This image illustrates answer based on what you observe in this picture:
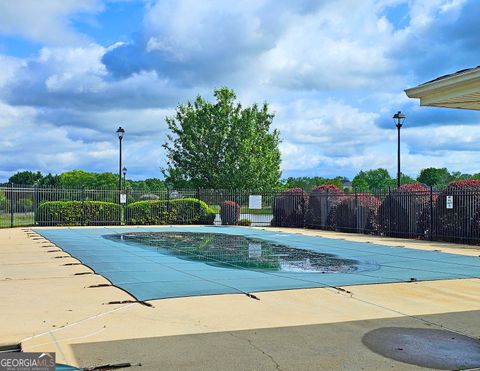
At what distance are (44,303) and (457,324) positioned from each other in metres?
5.74

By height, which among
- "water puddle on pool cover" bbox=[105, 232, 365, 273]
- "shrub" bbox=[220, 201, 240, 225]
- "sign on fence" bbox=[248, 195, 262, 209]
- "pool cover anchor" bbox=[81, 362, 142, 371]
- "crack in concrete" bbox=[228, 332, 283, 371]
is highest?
"sign on fence" bbox=[248, 195, 262, 209]

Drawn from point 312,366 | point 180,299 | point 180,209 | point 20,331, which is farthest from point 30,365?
point 180,209

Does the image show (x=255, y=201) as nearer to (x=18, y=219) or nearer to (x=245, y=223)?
(x=245, y=223)

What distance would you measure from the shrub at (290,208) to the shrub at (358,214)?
2.99 m

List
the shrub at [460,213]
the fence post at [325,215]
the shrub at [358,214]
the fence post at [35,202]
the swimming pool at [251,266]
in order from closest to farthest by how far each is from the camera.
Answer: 1. the swimming pool at [251,266]
2. the shrub at [460,213]
3. the shrub at [358,214]
4. the fence post at [325,215]
5. the fence post at [35,202]

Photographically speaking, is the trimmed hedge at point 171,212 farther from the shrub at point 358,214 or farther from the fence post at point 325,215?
the shrub at point 358,214

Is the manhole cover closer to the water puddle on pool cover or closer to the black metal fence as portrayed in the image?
the water puddle on pool cover

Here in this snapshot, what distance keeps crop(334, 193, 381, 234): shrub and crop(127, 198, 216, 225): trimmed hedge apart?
8462 millimetres

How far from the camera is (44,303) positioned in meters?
7.87

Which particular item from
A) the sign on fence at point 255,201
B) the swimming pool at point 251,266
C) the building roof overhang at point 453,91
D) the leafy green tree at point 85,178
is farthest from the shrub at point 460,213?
the leafy green tree at point 85,178

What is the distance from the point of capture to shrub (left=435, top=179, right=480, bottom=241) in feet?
60.6

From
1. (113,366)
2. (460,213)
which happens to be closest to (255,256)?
(460,213)

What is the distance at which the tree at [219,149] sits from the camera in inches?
1577

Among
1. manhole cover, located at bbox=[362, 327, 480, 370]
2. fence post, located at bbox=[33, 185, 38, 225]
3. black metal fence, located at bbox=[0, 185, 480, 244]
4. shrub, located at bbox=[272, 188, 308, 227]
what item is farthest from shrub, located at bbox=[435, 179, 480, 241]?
fence post, located at bbox=[33, 185, 38, 225]
